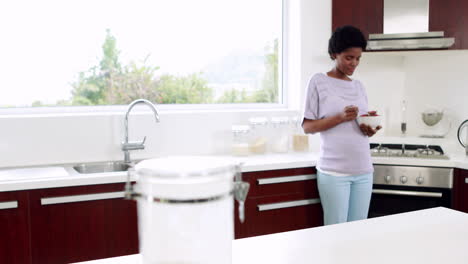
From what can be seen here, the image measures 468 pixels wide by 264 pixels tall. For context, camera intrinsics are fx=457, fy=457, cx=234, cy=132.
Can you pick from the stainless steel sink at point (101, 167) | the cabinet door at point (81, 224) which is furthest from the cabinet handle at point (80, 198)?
the stainless steel sink at point (101, 167)

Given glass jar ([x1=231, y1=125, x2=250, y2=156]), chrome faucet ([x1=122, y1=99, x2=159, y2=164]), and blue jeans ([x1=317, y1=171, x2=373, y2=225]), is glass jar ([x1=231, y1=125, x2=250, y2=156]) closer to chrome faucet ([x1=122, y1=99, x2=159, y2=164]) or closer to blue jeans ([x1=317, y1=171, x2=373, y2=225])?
chrome faucet ([x1=122, y1=99, x2=159, y2=164])

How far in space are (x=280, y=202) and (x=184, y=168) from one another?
199cm

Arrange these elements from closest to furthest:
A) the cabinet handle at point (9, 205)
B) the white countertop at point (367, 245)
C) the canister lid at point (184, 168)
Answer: the canister lid at point (184, 168) < the white countertop at point (367, 245) < the cabinet handle at point (9, 205)

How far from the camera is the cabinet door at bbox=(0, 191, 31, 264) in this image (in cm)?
209

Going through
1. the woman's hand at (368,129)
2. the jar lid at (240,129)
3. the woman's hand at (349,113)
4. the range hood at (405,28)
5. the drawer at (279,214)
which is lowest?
the drawer at (279,214)

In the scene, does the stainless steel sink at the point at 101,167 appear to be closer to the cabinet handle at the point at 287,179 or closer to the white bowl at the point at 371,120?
the cabinet handle at the point at 287,179

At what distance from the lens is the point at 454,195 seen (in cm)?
270

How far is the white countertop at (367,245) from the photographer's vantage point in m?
1.12

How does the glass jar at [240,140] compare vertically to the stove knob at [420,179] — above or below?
above

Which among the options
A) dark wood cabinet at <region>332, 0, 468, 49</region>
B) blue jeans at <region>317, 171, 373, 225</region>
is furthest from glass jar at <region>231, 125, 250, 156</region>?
dark wood cabinet at <region>332, 0, 468, 49</region>

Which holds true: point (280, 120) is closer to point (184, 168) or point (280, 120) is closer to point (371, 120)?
point (371, 120)

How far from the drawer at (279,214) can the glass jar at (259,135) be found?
18.1 inches

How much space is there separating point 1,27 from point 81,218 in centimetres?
131

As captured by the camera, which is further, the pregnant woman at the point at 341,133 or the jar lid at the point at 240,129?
the jar lid at the point at 240,129
